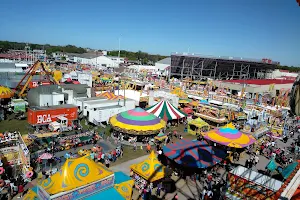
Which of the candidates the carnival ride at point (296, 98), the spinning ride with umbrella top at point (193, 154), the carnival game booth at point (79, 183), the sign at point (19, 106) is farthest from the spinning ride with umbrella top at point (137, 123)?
the carnival ride at point (296, 98)

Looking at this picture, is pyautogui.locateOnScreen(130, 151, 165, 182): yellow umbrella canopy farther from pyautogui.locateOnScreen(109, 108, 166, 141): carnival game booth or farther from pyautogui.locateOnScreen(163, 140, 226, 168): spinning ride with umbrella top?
pyautogui.locateOnScreen(109, 108, 166, 141): carnival game booth

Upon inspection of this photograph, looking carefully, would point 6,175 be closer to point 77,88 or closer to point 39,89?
point 39,89

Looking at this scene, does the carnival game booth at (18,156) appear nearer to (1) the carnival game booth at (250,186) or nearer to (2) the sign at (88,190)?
(2) the sign at (88,190)

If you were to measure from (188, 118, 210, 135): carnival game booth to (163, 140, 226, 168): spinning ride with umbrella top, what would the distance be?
595cm

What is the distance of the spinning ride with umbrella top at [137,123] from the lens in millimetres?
17156

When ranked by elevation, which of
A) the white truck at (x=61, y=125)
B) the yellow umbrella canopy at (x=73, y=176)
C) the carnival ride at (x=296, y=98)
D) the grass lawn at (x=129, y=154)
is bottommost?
the grass lawn at (x=129, y=154)

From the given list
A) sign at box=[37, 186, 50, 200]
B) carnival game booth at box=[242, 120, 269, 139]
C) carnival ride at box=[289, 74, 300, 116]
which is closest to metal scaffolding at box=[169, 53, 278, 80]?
carnival game booth at box=[242, 120, 269, 139]

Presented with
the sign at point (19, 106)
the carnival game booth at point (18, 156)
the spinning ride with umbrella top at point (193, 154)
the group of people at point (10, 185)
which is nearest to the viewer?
the group of people at point (10, 185)

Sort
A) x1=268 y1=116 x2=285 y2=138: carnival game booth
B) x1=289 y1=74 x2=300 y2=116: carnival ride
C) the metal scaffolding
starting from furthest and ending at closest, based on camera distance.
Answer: the metal scaffolding < x1=268 y1=116 x2=285 y2=138: carnival game booth < x1=289 y1=74 x2=300 y2=116: carnival ride

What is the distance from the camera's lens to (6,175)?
1106cm

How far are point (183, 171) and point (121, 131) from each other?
6099 millimetres

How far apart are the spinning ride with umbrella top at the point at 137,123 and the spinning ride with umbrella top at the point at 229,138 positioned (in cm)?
399

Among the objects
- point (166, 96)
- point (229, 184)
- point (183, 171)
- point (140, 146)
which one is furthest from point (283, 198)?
point (166, 96)

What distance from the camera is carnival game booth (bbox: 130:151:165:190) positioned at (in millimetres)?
10930
